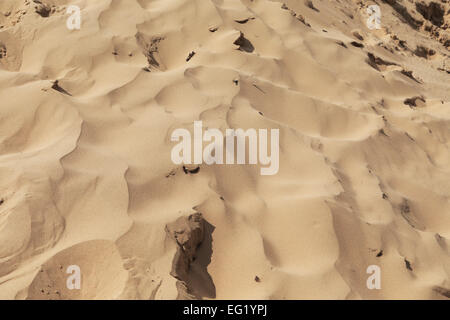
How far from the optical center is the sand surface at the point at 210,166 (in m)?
1.84

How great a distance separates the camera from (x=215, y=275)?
6.24 ft

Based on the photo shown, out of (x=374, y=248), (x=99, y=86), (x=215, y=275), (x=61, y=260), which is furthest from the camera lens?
(x=99, y=86)

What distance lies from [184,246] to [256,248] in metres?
0.29

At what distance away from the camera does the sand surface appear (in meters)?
1.84

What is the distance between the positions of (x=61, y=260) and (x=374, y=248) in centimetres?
125

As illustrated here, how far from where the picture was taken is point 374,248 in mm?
2027

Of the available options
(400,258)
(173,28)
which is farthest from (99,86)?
(400,258)

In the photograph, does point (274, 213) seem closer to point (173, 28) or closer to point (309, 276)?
point (309, 276)

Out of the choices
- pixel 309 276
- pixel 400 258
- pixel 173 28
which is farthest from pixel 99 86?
pixel 400 258

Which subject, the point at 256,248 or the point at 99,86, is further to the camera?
the point at 99,86

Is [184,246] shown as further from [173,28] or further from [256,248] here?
[173,28]

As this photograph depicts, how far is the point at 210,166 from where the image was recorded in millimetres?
2242
